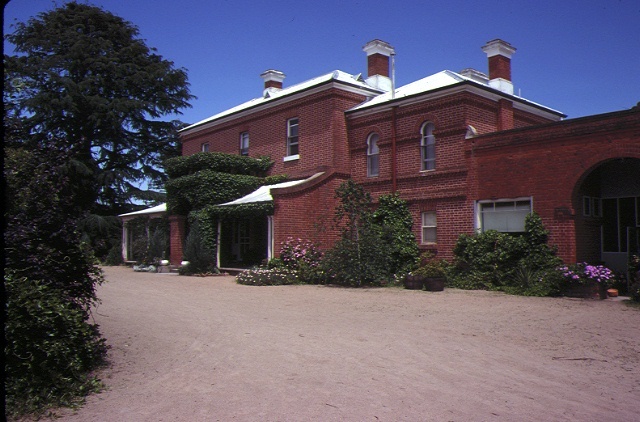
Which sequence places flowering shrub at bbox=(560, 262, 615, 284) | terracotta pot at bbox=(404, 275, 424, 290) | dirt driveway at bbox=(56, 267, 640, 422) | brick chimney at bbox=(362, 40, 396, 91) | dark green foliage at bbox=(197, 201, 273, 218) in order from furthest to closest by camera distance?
brick chimney at bbox=(362, 40, 396, 91)
dark green foliage at bbox=(197, 201, 273, 218)
terracotta pot at bbox=(404, 275, 424, 290)
flowering shrub at bbox=(560, 262, 615, 284)
dirt driveway at bbox=(56, 267, 640, 422)

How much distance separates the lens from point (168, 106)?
36.5 metres

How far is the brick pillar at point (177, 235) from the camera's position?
946 inches

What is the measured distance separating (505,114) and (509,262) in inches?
248

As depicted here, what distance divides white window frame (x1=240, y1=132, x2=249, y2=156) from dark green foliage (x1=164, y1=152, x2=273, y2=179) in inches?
64.5

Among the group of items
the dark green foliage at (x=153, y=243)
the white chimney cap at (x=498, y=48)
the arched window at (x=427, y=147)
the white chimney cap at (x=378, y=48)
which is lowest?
the dark green foliage at (x=153, y=243)

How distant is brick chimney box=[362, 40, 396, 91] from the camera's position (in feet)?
75.4

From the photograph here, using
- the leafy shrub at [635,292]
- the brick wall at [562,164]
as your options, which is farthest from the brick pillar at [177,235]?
the leafy shrub at [635,292]

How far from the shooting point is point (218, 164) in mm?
22578

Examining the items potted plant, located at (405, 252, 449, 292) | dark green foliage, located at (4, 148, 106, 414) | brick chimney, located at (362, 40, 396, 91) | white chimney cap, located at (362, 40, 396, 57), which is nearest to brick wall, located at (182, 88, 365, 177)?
brick chimney, located at (362, 40, 396, 91)

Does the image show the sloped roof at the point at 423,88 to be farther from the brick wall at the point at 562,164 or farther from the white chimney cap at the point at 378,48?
the brick wall at the point at 562,164

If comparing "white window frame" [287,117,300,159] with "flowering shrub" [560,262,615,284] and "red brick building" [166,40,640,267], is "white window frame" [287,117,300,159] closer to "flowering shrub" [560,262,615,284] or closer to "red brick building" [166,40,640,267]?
"red brick building" [166,40,640,267]

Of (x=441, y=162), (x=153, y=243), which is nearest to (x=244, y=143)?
(x=153, y=243)

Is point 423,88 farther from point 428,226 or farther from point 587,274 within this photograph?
point 587,274

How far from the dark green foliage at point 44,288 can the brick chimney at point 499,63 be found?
18219 millimetres
